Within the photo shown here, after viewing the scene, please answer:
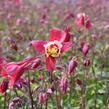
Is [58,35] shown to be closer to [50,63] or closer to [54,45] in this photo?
[54,45]

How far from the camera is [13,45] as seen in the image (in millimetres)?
3533

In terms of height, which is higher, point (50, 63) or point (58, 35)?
point (58, 35)

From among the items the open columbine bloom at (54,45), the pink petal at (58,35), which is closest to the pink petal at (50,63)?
the open columbine bloom at (54,45)

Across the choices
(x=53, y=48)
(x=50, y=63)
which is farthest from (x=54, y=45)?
(x=50, y=63)

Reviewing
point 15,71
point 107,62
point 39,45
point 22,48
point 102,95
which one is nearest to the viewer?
point 15,71

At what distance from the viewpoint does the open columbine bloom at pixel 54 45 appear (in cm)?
185

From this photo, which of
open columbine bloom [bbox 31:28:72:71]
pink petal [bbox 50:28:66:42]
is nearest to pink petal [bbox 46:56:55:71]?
open columbine bloom [bbox 31:28:72:71]

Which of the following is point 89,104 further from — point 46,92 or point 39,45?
point 39,45

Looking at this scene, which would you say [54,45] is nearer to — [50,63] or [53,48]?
[53,48]

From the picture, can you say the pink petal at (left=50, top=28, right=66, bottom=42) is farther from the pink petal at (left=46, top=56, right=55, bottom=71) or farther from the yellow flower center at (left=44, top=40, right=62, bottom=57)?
the pink petal at (left=46, top=56, right=55, bottom=71)

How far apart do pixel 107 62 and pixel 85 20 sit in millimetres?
1729

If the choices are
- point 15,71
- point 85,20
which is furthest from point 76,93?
point 15,71

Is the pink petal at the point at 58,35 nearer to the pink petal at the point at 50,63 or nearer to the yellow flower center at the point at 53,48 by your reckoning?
the yellow flower center at the point at 53,48

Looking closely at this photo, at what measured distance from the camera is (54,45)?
1.88 metres
